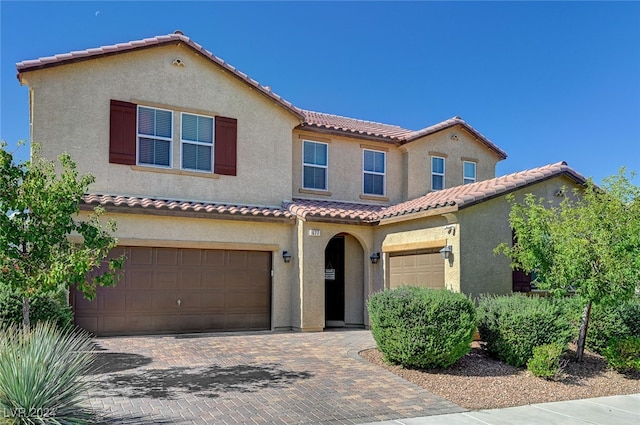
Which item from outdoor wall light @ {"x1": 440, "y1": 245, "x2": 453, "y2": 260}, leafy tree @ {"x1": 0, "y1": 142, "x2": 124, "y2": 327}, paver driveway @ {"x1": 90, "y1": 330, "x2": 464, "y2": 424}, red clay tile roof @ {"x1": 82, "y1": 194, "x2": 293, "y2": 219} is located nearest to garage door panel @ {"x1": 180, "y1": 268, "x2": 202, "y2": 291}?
red clay tile roof @ {"x1": 82, "y1": 194, "x2": 293, "y2": 219}

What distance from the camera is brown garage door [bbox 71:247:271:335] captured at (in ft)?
46.7

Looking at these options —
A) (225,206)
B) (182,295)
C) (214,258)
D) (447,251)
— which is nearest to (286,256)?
(214,258)

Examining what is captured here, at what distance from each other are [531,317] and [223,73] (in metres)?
11.5

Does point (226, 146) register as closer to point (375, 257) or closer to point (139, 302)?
point (139, 302)

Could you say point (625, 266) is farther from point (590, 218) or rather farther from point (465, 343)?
point (465, 343)

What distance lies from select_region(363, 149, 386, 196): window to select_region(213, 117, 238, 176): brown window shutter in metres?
5.32

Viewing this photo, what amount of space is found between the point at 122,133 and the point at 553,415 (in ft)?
42.2

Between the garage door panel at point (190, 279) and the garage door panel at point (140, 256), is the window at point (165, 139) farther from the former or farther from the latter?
the garage door panel at point (190, 279)

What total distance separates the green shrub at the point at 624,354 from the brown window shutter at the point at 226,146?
11.3 m

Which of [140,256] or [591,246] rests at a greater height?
[591,246]

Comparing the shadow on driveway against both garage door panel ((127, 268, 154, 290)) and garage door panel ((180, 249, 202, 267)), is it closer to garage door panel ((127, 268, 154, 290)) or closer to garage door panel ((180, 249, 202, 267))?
garage door panel ((127, 268, 154, 290))

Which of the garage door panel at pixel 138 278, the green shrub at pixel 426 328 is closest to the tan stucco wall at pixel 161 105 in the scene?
the garage door panel at pixel 138 278

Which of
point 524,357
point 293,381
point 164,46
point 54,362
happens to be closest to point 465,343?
point 524,357

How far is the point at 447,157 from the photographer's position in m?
21.0
